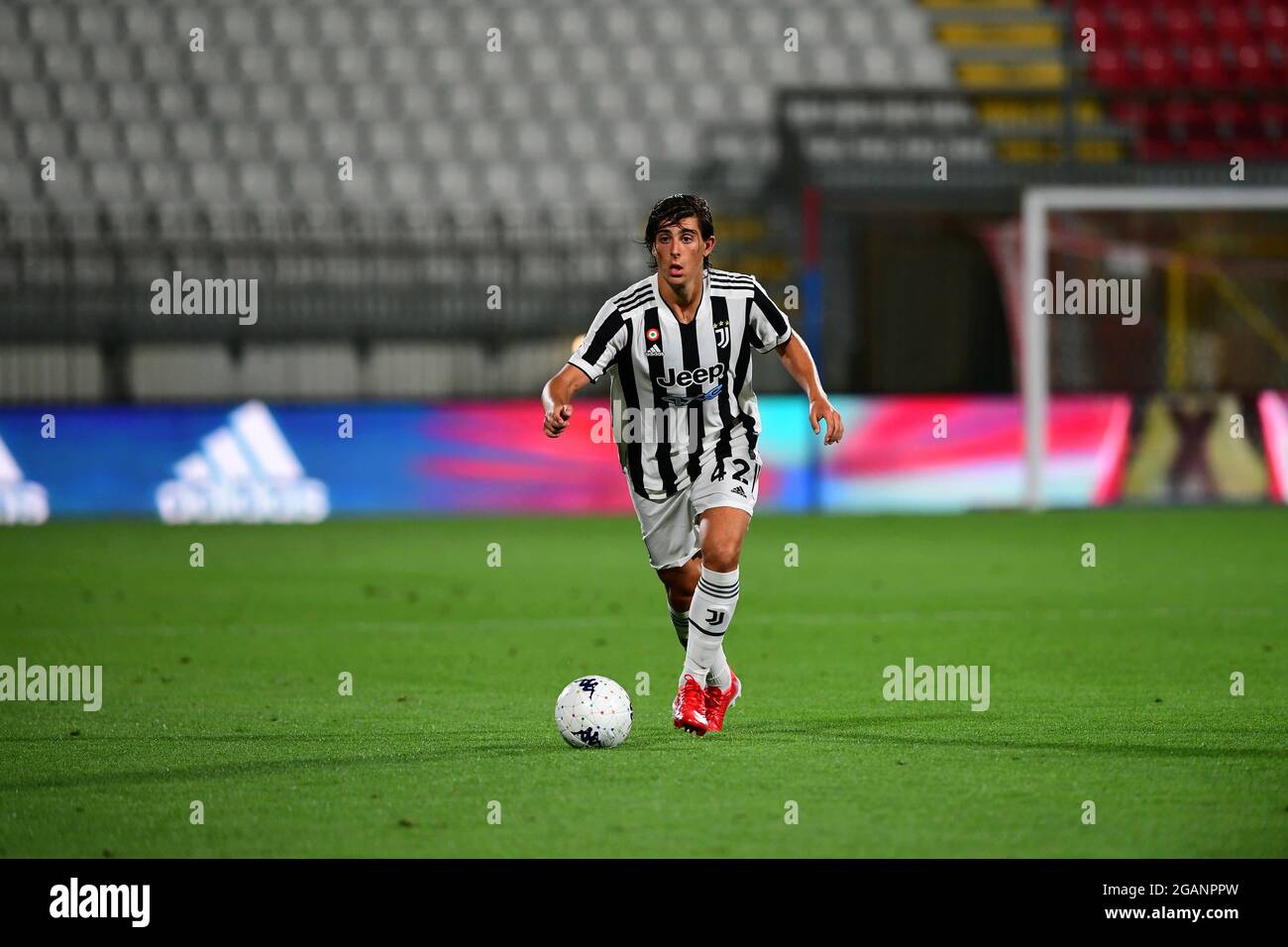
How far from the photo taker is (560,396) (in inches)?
264

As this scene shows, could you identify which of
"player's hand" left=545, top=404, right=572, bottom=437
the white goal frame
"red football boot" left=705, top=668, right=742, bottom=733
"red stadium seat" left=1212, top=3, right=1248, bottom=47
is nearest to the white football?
"red football boot" left=705, top=668, right=742, bottom=733

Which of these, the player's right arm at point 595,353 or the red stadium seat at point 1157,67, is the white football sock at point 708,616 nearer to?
the player's right arm at point 595,353

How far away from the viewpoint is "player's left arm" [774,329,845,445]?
6.78 meters

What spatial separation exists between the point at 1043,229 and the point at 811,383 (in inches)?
459

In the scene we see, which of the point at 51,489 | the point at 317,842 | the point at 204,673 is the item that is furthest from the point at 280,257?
the point at 317,842

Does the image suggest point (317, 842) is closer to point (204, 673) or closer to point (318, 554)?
point (204, 673)

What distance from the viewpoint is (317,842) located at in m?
5.05

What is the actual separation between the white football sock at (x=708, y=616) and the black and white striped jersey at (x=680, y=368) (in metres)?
0.41

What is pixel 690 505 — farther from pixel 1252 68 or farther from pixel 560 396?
pixel 1252 68

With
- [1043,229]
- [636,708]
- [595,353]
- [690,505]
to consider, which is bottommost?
[636,708]

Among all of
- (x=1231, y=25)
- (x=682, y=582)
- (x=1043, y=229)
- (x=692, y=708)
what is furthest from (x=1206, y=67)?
(x=692, y=708)

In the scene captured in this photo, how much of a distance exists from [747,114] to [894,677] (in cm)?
1505
